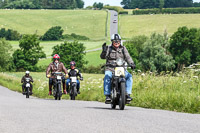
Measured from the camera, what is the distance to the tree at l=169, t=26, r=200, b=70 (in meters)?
98.0

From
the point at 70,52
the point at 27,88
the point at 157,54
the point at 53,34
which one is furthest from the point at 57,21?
the point at 27,88

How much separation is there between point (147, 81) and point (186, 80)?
1525mm

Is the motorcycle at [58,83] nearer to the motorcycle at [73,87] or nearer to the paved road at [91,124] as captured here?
the motorcycle at [73,87]

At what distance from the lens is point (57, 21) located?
166 m

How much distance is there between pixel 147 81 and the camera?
15336 mm

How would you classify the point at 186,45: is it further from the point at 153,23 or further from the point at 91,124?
the point at 91,124

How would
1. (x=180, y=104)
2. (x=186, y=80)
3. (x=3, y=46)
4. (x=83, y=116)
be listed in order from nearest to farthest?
(x=83, y=116)
(x=180, y=104)
(x=186, y=80)
(x=3, y=46)

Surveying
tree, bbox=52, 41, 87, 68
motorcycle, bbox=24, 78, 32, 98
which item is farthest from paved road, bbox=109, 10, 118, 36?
motorcycle, bbox=24, 78, 32, 98

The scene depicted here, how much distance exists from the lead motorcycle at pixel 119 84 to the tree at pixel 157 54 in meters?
78.8

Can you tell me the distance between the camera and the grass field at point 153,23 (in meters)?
140

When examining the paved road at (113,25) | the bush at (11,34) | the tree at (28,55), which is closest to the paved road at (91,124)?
the tree at (28,55)

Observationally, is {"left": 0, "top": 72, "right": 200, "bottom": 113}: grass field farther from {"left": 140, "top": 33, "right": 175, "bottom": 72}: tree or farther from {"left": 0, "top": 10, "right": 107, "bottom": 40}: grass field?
{"left": 0, "top": 10, "right": 107, "bottom": 40}: grass field

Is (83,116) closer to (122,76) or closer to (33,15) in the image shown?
(122,76)

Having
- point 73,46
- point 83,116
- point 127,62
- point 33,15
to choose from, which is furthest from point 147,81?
point 33,15
